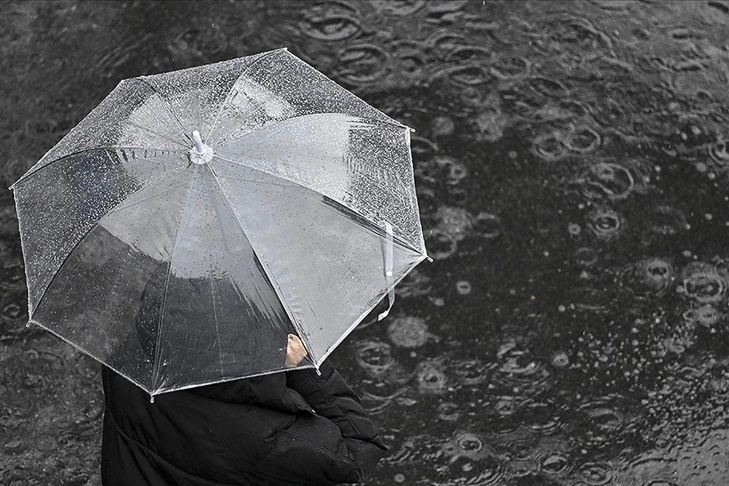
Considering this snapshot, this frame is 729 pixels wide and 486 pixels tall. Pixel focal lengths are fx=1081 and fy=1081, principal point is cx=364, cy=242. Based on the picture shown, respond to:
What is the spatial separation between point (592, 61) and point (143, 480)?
2942mm

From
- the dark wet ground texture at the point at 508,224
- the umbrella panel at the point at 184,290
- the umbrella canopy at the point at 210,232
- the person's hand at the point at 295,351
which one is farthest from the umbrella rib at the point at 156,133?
the dark wet ground texture at the point at 508,224

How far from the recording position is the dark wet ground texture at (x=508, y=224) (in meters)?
3.98

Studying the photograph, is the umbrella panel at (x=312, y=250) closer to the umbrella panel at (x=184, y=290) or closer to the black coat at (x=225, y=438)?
the umbrella panel at (x=184, y=290)

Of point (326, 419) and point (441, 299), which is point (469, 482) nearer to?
point (441, 299)

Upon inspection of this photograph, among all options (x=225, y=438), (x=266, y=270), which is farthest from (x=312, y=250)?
(x=225, y=438)

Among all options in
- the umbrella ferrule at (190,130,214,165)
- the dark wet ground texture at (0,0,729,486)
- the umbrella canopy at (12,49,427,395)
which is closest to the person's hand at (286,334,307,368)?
the umbrella canopy at (12,49,427,395)

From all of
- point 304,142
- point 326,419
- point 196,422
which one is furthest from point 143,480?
point 304,142

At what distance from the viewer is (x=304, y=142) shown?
2912 millimetres

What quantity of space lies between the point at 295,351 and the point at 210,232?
372mm

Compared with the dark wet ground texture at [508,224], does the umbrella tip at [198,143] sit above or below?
above

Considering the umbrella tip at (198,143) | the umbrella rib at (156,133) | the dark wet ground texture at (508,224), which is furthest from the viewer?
the dark wet ground texture at (508,224)

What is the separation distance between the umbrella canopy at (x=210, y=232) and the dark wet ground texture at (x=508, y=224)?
1.28 m

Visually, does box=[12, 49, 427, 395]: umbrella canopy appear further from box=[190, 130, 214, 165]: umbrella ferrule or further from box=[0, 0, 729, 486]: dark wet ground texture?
box=[0, 0, 729, 486]: dark wet ground texture

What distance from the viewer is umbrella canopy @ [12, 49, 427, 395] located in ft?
8.80
